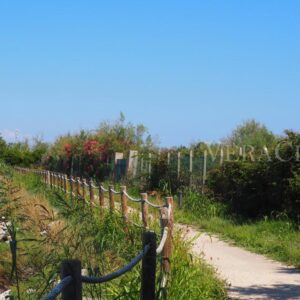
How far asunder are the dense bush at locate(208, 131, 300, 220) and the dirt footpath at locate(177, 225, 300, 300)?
2.48 meters

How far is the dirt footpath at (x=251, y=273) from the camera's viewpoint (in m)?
9.04

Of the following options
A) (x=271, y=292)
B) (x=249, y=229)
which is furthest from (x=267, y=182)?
(x=271, y=292)

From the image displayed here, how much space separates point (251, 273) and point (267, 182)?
621cm

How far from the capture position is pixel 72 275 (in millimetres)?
3834

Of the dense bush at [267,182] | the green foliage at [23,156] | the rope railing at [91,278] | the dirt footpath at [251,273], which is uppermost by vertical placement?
the green foliage at [23,156]

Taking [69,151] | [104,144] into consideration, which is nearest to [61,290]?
[104,144]

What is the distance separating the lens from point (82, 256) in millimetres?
7031

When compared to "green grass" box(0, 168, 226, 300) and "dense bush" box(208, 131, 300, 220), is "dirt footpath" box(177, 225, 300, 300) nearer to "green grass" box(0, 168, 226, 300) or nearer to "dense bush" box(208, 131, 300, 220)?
"green grass" box(0, 168, 226, 300)

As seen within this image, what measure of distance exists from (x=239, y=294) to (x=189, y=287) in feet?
4.44

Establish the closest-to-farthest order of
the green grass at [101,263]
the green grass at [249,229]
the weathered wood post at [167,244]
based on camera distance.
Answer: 1. the green grass at [101,263]
2. the weathered wood post at [167,244]
3. the green grass at [249,229]

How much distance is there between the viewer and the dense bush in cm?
1504

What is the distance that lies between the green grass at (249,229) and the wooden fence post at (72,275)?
7863 millimetres

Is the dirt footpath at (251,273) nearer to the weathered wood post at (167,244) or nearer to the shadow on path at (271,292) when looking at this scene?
the shadow on path at (271,292)

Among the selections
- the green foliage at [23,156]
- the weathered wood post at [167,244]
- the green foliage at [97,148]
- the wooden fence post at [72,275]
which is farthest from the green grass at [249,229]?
the green foliage at [23,156]
